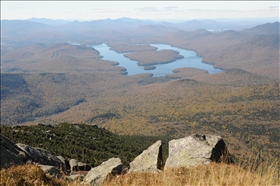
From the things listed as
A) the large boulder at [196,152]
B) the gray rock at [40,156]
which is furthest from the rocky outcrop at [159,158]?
the gray rock at [40,156]

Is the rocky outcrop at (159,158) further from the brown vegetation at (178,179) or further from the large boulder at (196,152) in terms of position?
the brown vegetation at (178,179)

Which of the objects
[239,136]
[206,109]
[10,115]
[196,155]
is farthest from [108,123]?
[196,155]

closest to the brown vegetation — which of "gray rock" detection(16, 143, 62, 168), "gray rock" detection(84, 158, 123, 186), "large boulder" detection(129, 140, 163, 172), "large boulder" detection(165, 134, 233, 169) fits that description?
"gray rock" detection(84, 158, 123, 186)

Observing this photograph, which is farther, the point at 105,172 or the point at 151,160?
the point at 151,160

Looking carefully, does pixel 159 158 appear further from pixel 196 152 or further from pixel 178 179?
pixel 178 179

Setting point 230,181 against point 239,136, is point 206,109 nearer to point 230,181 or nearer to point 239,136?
point 239,136

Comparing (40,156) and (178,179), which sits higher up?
(178,179)

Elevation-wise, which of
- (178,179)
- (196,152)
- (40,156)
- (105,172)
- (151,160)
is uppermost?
(178,179)

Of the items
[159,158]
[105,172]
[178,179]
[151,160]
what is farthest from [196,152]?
[178,179]
